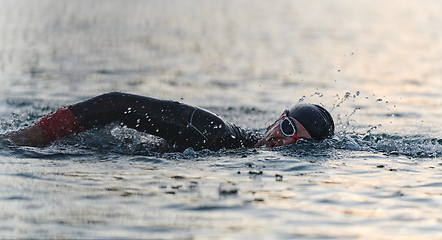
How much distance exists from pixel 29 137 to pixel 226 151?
7.82 feet

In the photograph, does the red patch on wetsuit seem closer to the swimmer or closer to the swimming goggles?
the swimmer

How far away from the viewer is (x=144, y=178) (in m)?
5.54

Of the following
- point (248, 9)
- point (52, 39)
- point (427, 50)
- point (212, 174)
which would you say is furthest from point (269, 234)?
point (248, 9)

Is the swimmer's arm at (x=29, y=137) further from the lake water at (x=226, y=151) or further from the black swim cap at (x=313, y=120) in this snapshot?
the black swim cap at (x=313, y=120)

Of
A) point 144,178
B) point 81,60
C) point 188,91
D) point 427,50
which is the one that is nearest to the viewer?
point 144,178

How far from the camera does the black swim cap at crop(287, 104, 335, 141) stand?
21.6 feet

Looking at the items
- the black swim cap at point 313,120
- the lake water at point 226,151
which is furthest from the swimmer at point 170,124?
the lake water at point 226,151

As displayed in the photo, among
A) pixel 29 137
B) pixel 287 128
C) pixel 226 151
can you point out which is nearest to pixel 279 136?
pixel 287 128

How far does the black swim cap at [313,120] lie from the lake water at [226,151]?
0.28 metres

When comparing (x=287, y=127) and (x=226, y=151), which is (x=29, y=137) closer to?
(x=226, y=151)

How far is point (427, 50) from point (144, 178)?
20.4 m

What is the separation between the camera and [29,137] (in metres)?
6.12

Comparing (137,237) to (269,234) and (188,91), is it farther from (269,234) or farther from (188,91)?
(188,91)

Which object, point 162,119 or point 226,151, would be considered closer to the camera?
point 162,119
